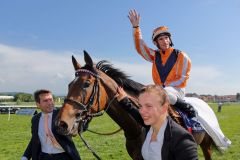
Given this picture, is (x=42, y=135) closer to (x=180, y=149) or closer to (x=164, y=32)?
(x=164, y=32)

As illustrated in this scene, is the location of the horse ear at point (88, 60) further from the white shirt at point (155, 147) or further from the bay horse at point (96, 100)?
the white shirt at point (155, 147)

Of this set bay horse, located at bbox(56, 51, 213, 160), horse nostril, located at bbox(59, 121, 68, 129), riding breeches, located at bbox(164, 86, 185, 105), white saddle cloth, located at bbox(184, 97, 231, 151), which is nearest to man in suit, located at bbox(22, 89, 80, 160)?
bay horse, located at bbox(56, 51, 213, 160)

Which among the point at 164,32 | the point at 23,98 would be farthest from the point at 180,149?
the point at 23,98

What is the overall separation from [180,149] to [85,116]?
185 cm

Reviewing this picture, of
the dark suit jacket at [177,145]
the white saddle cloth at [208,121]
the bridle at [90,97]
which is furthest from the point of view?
the white saddle cloth at [208,121]

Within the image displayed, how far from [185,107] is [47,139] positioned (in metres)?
1.97

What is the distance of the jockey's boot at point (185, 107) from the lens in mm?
4680

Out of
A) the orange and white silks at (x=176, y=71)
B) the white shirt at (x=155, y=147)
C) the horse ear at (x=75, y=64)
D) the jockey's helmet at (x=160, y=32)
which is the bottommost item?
the white shirt at (x=155, y=147)

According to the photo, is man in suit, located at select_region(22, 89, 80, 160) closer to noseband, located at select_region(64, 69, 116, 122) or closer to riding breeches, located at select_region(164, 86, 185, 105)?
noseband, located at select_region(64, 69, 116, 122)

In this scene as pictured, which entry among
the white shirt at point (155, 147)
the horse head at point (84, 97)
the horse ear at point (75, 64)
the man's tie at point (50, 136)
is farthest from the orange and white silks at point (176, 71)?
the white shirt at point (155, 147)

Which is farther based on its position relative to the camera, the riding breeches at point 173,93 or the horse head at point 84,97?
the riding breeches at point 173,93

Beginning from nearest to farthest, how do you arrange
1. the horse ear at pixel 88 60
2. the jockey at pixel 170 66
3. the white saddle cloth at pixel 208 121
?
the horse ear at pixel 88 60 < the jockey at pixel 170 66 < the white saddle cloth at pixel 208 121

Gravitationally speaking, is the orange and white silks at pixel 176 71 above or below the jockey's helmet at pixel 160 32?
below

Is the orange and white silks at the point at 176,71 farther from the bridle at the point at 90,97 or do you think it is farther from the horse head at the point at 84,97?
the bridle at the point at 90,97
